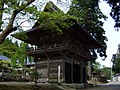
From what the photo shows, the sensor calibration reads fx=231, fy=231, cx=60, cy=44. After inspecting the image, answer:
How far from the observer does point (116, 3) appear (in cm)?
2144

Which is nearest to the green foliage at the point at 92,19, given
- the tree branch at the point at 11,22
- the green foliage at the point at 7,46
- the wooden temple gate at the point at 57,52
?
the wooden temple gate at the point at 57,52

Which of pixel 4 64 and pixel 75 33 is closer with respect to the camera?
pixel 75 33

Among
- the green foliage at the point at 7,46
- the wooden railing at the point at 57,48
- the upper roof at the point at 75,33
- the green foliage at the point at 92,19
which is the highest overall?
the green foliage at the point at 92,19

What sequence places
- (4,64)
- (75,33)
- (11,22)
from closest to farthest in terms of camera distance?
(11,22)
(75,33)
(4,64)

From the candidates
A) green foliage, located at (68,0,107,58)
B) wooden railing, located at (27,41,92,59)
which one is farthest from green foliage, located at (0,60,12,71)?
green foliage, located at (68,0,107,58)

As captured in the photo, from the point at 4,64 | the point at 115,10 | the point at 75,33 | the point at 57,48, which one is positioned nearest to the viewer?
the point at 115,10

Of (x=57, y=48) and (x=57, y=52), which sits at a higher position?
(x=57, y=48)

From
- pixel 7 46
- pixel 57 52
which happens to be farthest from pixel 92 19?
pixel 7 46

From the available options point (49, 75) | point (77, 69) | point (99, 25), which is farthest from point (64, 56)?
point (99, 25)

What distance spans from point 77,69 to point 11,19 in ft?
62.0

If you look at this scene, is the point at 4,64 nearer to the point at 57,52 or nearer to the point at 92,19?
the point at 57,52

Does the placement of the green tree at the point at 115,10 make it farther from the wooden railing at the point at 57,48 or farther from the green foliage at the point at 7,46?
the green foliage at the point at 7,46

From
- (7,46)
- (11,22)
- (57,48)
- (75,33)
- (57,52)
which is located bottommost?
(7,46)

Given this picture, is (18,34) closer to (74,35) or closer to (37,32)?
(37,32)
